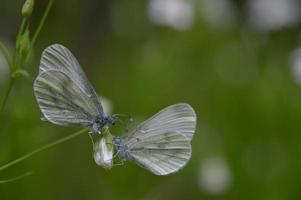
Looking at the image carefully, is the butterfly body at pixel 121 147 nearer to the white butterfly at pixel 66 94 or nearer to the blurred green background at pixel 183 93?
the white butterfly at pixel 66 94

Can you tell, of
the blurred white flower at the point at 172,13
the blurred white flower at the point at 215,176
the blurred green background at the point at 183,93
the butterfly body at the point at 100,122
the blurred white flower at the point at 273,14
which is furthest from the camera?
the blurred white flower at the point at 273,14

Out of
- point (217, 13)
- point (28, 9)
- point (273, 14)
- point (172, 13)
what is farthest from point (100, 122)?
point (217, 13)

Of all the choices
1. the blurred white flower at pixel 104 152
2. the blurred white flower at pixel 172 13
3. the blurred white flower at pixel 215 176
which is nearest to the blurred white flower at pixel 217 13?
the blurred white flower at pixel 172 13

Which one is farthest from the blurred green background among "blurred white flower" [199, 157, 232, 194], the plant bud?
the plant bud

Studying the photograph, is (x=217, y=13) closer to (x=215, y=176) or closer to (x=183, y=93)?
(x=183, y=93)

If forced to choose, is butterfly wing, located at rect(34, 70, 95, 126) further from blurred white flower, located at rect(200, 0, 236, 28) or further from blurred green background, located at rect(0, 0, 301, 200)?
blurred white flower, located at rect(200, 0, 236, 28)
